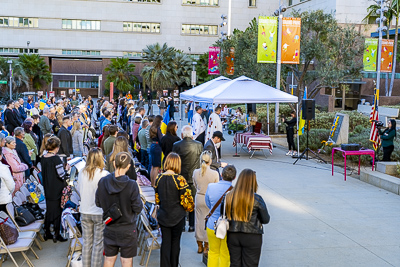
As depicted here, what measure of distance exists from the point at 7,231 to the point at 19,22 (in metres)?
67.0

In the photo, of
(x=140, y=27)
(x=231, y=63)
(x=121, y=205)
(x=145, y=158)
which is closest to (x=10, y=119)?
(x=145, y=158)

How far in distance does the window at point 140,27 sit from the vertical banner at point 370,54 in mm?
45571

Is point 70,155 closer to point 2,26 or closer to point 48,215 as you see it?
point 48,215

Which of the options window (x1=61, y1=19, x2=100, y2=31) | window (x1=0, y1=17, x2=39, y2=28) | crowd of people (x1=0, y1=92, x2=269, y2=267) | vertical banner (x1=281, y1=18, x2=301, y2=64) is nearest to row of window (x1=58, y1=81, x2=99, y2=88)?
window (x1=61, y1=19, x2=100, y2=31)

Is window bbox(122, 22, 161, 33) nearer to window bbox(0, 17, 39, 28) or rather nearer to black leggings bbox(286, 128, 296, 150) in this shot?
window bbox(0, 17, 39, 28)

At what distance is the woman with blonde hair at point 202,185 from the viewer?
23.0ft

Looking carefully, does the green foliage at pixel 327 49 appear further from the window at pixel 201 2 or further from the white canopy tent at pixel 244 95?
the window at pixel 201 2

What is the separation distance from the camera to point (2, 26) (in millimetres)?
66438

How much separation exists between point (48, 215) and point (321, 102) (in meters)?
33.3

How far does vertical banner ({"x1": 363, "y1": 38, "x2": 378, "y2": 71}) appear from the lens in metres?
27.9

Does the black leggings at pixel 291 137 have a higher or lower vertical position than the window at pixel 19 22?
lower

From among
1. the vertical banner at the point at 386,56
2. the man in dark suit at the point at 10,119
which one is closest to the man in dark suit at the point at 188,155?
the man in dark suit at the point at 10,119

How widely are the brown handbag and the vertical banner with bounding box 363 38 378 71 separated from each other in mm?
24506

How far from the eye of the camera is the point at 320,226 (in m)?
9.23
